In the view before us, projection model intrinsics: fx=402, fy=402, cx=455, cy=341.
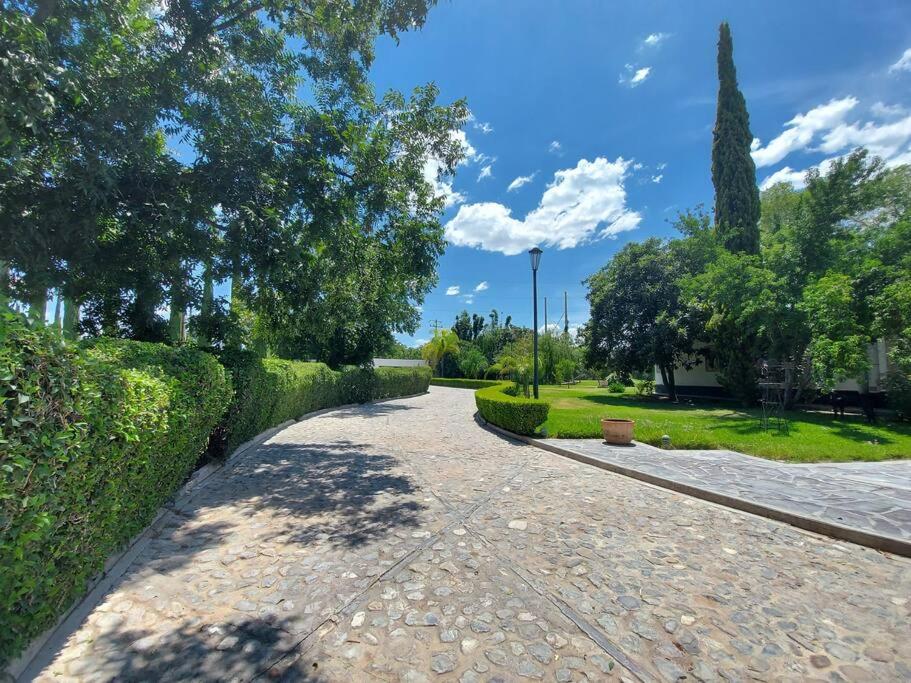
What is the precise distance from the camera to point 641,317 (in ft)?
69.1

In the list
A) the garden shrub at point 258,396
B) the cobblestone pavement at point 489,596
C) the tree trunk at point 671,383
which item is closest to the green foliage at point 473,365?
the tree trunk at point 671,383

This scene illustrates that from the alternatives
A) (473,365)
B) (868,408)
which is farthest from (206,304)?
(473,365)

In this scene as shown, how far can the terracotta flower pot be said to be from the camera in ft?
29.9

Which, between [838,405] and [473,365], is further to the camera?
[473,365]

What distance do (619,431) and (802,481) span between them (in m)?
3.39

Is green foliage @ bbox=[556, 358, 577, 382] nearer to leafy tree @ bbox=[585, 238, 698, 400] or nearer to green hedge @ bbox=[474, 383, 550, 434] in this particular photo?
leafy tree @ bbox=[585, 238, 698, 400]

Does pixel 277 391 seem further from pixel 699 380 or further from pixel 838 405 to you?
pixel 699 380

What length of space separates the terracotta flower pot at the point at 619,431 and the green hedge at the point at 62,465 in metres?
8.35

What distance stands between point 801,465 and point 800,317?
25.7ft

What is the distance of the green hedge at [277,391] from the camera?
7379 millimetres

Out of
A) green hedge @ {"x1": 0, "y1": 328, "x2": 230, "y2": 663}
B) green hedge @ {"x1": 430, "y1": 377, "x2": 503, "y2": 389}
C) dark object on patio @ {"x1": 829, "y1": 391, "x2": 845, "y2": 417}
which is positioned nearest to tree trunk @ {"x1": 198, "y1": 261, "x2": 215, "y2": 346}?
green hedge @ {"x1": 0, "y1": 328, "x2": 230, "y2": 663}

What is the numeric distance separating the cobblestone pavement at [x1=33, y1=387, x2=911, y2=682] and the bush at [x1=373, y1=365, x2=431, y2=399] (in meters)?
18.3

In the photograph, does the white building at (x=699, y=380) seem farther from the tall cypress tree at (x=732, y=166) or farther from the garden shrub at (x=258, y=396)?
the garden shrub at (x=258, y=396)

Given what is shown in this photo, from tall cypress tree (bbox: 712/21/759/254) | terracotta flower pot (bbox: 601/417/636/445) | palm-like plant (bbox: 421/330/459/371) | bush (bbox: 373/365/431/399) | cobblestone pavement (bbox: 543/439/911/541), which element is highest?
tall cypress tree (bbox: 712/21/759/254)
